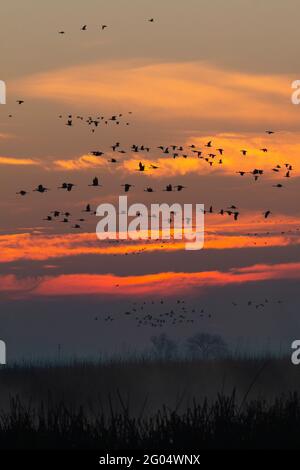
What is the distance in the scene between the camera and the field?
23.3m

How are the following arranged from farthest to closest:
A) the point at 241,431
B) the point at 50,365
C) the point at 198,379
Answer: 1. the point at 50,365
2. the point at 198,379
3. the point at 241,431

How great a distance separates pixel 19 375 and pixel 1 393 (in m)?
4.00

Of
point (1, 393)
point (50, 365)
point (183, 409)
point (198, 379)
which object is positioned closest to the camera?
point (183, 409)

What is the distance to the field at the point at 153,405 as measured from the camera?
76.5 ft

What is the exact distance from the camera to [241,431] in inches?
933

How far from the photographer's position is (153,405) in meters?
32.8

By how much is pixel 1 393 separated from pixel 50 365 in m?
5.96
